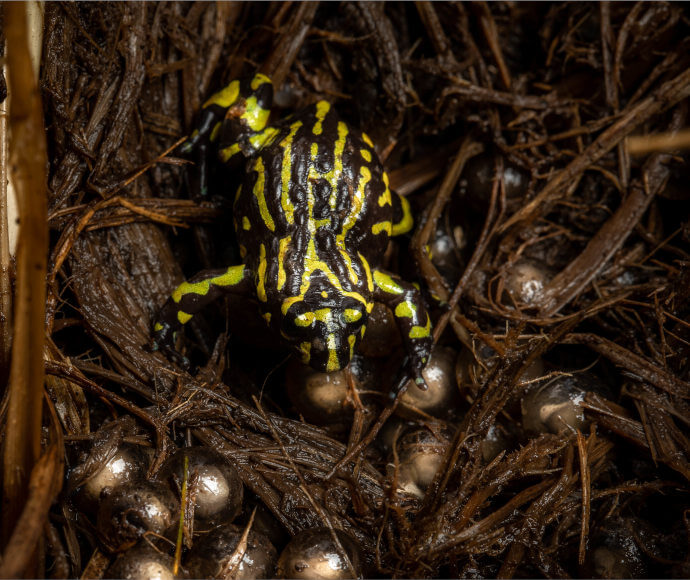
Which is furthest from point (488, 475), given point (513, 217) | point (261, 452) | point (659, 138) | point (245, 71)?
point (245, 71)

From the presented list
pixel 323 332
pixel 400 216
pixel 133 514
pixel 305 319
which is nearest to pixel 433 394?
pixel 323 332

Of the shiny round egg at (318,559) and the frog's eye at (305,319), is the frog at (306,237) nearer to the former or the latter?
the frog's eye at (305,319)

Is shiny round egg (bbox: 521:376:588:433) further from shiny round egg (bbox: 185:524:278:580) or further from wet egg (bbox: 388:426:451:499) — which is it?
shiny round egg (bbox: 185:524:278:580)

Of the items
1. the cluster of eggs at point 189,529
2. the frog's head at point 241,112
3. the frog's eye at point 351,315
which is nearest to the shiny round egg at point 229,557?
the cluster of eggs at point 189,529

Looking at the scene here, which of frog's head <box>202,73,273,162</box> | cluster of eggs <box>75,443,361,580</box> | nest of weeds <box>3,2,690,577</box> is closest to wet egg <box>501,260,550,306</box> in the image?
nest of weeds <box>3,2,690,577</box>

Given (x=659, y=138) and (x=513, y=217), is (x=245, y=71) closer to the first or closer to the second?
(x=513, y=217)

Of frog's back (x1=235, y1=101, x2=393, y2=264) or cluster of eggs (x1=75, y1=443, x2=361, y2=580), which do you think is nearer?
cluster of eggs (x1=75, y1=443, x2=361, y2=580)
